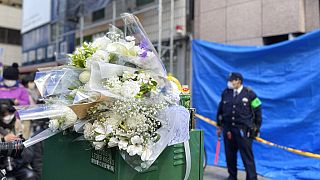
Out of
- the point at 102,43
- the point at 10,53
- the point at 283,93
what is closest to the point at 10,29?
the point at 10,53

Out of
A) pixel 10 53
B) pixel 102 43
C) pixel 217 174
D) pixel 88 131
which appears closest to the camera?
pixel 88 131

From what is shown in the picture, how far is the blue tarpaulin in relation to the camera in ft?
16.6

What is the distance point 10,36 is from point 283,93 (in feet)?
87.8

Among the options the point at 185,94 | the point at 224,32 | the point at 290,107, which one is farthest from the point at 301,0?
the point at 185,94

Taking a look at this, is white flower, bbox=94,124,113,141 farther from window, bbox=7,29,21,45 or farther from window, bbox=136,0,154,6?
window, bbox=7,29,21,45

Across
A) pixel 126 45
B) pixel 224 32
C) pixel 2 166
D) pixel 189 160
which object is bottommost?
pixel 2 166

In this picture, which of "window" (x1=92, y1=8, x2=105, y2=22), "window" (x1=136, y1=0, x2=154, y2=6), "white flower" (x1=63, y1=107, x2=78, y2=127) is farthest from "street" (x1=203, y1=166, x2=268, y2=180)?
"window" (x1=92, y1=8, x2=105, y2=22)

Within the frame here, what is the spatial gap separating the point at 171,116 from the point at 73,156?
0.66m

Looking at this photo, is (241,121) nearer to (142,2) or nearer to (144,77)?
(144,77)

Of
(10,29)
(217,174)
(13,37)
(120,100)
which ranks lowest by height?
(217,174)

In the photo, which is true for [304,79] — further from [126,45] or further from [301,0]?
[126,45]

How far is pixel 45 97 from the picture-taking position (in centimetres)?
208

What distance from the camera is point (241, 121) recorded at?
5027mm

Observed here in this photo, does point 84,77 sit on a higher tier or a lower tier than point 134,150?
higher
